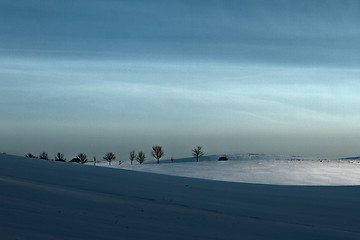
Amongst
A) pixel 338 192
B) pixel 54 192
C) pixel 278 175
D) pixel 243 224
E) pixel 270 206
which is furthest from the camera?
pixel 278 175

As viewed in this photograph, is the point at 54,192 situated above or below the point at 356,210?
above

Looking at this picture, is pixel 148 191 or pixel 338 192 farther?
pixel 338 192

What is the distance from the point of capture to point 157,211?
10.8 metres

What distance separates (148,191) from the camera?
1516 centimetres

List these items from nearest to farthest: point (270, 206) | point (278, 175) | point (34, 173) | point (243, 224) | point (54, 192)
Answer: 1. point (243, 224)
2. point (54, 192)
3. point (270, 206)
4. point (34, 173)
5. point (278, 175)

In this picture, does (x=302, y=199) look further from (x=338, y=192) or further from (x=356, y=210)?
(x=338, y=192)

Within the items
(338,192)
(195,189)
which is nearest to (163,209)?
(195,189)

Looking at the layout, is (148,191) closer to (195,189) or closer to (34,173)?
(195,189)

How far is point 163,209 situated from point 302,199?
770 centimetres

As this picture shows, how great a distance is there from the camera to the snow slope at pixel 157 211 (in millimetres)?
8156

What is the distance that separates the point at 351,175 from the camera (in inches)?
1372

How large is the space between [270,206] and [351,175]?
982 inches

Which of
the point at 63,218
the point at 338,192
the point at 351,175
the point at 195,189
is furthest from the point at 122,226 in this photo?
the point at 351,175

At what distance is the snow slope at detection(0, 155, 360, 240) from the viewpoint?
816 cm
